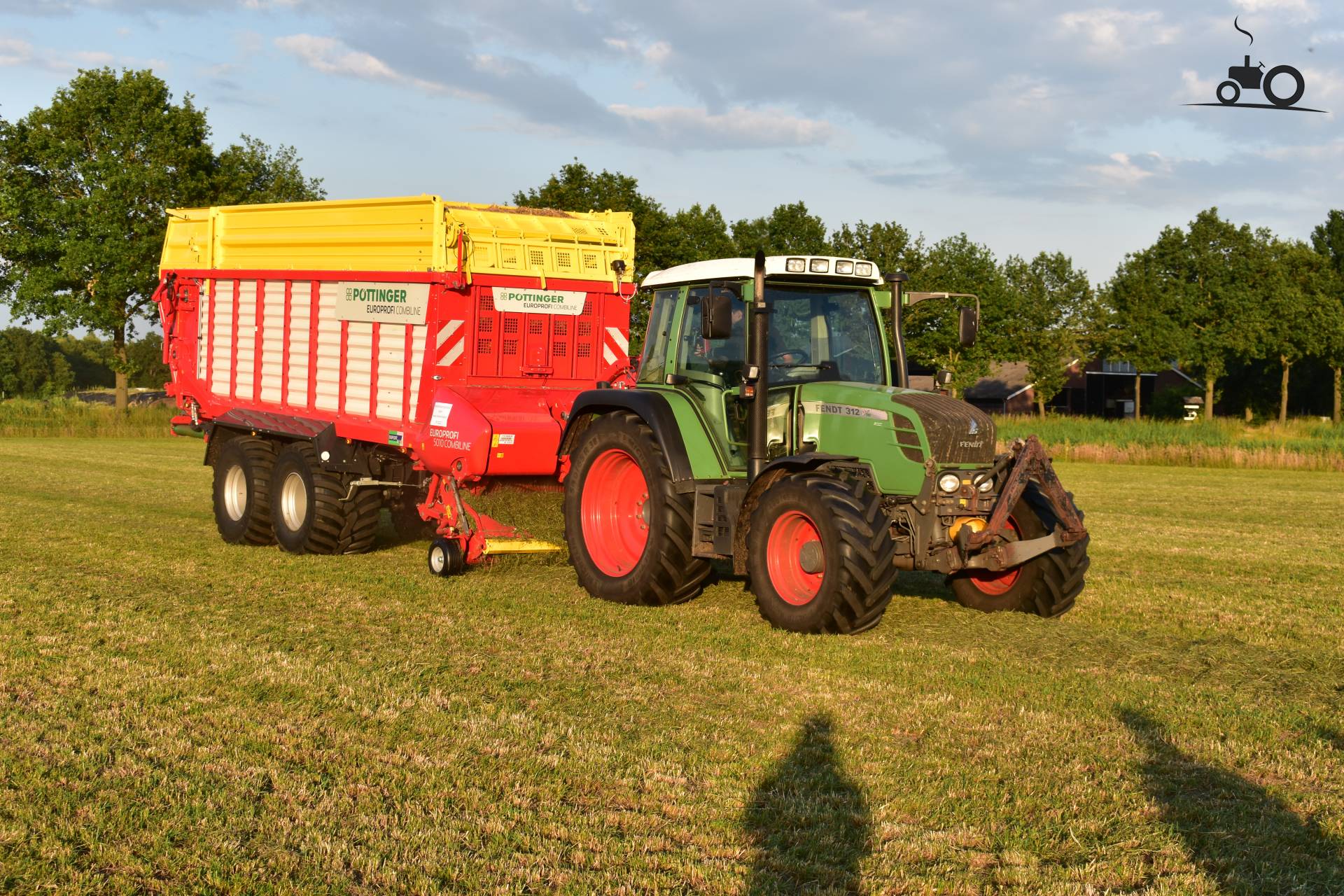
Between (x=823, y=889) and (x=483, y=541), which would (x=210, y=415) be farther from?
(x=823, y=889)

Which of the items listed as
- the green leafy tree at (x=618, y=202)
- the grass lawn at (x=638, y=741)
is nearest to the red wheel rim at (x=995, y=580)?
the grass lawn at (x=638, y=741)

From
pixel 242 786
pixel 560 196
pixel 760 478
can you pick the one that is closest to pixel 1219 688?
pixel 760 478

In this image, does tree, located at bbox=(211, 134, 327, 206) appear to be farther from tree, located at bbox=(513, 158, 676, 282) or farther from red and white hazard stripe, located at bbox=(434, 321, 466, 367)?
red and white hazard stripe, located at bbox=(434, 321, 466, 367)

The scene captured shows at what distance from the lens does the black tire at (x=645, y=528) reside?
9047mm

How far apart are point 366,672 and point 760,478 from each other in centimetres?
294

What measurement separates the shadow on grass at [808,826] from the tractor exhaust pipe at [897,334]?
157 inches

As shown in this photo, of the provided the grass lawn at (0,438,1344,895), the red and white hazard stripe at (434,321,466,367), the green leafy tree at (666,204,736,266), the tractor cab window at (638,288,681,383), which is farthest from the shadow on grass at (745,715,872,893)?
the green leafy tree at (666,204,736,266)

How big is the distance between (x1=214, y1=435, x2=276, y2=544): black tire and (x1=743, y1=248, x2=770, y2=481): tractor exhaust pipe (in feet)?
19.6

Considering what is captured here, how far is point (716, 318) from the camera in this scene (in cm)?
827

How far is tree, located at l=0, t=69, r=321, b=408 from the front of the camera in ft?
146

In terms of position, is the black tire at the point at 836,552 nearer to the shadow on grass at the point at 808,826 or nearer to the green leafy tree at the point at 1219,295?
the shadow on grass at the point at 808,826

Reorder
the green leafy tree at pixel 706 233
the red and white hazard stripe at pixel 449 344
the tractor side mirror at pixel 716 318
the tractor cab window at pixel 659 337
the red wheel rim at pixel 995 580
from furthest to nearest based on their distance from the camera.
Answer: the green leafy tree at pixel 706 233, the red and white hazard stripe at pixel 449 344, the tractor cab window at pixel 659 337, the red wheel rim at pixel 995 580, the tractor side mirror at pixel 716 318

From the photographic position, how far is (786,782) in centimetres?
526

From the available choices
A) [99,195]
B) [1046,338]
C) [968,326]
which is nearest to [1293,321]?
[1046,338]
